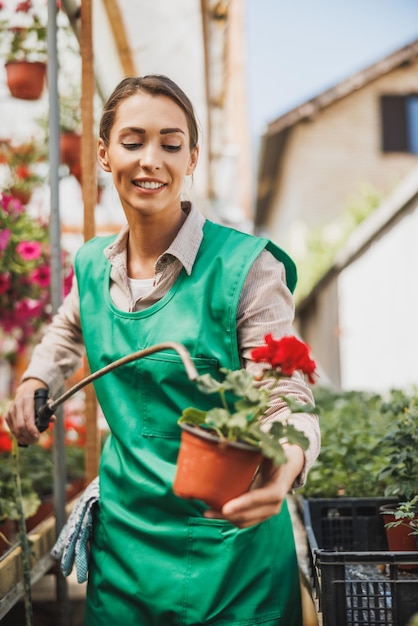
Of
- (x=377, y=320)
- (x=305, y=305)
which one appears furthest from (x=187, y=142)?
(x=305, y=305)

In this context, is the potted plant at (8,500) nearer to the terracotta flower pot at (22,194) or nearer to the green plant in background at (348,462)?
the green plant in background at (348,462)

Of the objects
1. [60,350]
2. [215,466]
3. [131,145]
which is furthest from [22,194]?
[215,466]

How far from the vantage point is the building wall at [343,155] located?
1761 cm

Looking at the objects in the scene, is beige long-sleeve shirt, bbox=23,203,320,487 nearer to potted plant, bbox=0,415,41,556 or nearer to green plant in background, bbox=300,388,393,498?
potted plant, bbox=0,415,41,556

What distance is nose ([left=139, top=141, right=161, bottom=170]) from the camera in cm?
199

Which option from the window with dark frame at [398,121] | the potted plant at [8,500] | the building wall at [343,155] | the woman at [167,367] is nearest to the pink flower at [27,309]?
the potted plant at [8,500]

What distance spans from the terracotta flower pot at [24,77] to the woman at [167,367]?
2.24 metres

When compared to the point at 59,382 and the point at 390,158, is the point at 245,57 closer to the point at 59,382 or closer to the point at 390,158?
the point at 390,158

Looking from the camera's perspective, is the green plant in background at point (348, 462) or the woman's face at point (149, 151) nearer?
the woman's face at point (149, 151)

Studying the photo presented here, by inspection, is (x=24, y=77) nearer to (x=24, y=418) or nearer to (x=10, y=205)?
(x=10, y=205)

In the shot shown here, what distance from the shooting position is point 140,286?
2.17 meters

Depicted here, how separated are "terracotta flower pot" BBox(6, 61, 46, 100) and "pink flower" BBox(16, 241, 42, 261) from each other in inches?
31.5

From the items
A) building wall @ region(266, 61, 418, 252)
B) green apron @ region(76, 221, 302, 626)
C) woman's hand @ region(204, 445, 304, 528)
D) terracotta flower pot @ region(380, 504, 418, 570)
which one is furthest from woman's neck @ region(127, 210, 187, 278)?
building wall @ region(266, 61, 418, 252)

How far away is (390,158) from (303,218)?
2262mm
